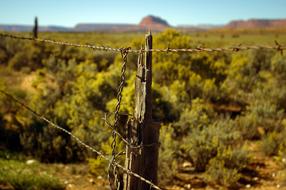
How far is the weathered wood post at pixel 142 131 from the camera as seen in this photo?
3236mm

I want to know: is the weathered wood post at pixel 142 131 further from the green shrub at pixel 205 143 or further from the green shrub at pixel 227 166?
the green shrub at pixel 205 143

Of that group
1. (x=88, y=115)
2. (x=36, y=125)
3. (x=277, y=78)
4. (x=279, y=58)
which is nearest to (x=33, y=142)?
(x=36, y=125)

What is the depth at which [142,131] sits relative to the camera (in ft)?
10.7

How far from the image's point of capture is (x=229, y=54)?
75.4 feet

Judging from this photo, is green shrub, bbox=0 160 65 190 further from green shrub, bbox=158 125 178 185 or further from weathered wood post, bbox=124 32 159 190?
weathered wood post, bbox=124 32 159 190

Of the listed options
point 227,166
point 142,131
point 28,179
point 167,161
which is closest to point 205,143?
point 227,166

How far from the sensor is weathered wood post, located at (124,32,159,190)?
127 inches

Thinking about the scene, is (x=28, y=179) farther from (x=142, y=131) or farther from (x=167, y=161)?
(x=142, y=131)

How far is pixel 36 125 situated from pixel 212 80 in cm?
687

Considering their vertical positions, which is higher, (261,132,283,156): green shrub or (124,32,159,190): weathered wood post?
(124,32,159,190): weathered wood post

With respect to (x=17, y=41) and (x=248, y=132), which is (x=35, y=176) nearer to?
(x=248, y=132)

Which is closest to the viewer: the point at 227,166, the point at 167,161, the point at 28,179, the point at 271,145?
the point at 28,179

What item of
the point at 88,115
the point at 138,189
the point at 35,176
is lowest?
the point at 35,176

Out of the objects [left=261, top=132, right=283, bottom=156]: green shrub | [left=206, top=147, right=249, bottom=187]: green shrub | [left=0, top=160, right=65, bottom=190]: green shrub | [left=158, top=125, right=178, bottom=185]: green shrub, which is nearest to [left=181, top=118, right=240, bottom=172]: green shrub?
[left=206, top=147, right=249, bottom=187]: green shrub
